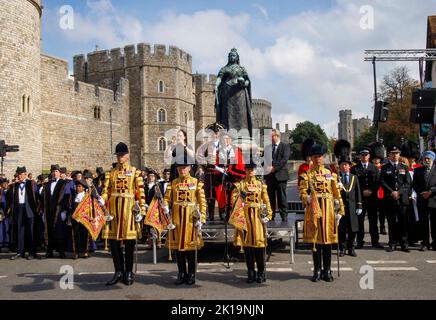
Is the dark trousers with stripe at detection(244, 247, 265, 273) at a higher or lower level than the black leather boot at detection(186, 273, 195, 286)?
higher

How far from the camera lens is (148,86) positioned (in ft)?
186

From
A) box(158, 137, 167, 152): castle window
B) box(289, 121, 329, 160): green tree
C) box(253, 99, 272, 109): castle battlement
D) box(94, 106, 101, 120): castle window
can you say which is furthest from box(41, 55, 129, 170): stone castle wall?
box(253, 99, 272, 109): castle battlement

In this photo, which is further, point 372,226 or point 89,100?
point 89,100

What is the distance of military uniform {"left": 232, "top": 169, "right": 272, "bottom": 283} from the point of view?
7.83 metres

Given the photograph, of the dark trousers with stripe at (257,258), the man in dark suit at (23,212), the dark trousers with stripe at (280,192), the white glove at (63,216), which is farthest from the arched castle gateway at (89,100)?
the dark trousers with stripe at (257,258)

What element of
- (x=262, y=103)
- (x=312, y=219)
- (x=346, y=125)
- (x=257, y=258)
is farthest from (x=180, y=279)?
(x=346, y=125)

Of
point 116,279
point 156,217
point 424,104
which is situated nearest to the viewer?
point 116,279

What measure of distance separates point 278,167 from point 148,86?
47.7 meters

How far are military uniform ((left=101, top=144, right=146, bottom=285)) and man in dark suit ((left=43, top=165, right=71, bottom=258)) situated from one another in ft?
13.5

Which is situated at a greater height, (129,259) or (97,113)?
(97,113)

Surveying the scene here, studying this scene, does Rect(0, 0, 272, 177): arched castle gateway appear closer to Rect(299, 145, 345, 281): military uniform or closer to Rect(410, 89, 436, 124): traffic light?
Rect(410, 89, 436, 124): traffic light

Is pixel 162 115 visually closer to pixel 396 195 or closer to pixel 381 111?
pixel 381 111
